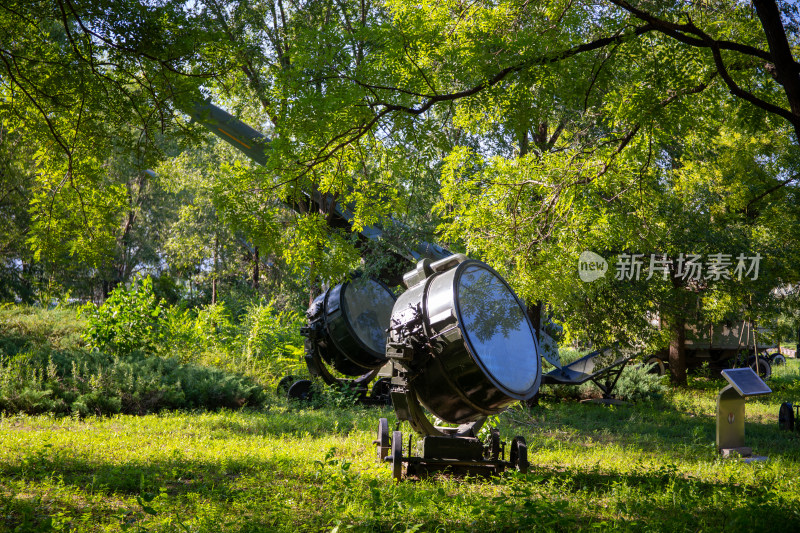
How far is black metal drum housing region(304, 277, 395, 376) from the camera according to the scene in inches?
360

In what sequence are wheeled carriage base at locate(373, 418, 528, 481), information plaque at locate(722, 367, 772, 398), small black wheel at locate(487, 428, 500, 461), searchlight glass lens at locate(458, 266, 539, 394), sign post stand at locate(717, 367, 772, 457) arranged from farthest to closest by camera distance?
sign post stand at locate(717, 367, 772, 457) < information plaque at locate(722, 367, 772, 398) < small black wheel at locate(487, 428, 500, 461) < wheeled carriage base at locate(373, 418, 528, 481) < searchlight glass lens at locate(458, 266, 539, 394)

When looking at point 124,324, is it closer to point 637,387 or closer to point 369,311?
point 369,311

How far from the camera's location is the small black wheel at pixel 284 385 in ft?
38.1

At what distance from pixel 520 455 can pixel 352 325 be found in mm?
3858

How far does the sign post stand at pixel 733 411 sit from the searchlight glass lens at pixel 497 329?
334cm

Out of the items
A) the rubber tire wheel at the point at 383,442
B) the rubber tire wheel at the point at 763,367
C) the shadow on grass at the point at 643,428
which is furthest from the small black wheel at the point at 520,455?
the rubber tire wheel at the point at 763,367

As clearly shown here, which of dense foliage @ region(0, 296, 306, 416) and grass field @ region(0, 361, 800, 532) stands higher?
dense foliage @ region(0, 296, 306, 416)

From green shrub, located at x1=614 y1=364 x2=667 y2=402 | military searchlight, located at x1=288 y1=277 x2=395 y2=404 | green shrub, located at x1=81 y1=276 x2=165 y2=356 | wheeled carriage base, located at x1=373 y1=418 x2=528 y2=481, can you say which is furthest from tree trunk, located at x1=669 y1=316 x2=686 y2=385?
green shrub, located at x1=81 y1=276 x2=165 y2=356

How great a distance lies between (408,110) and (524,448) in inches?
135

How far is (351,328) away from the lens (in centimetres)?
905

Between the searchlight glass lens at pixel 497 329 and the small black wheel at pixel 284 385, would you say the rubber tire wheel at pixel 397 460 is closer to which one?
the searchlight glass lens at pixel 497 329

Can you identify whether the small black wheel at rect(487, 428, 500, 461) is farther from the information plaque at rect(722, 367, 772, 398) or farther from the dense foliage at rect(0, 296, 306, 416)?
the dense foliage at rect(0, 296, 306, 416)

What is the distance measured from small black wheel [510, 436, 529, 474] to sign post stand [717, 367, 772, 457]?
338 centimetres

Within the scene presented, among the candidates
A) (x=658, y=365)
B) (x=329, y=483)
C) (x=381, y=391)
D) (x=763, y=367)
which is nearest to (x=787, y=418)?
(x=381, y=391)
